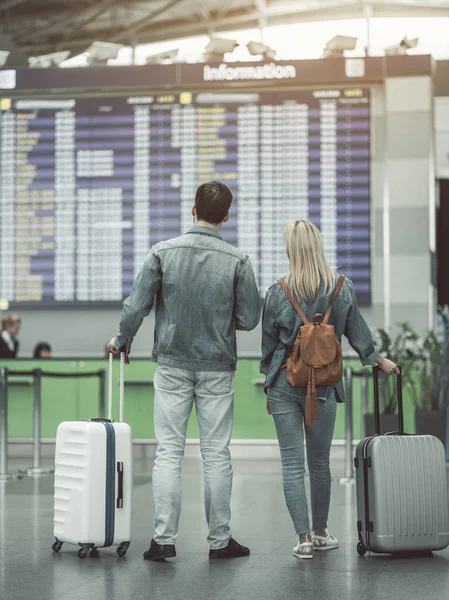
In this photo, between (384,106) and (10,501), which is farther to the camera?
(384,106)

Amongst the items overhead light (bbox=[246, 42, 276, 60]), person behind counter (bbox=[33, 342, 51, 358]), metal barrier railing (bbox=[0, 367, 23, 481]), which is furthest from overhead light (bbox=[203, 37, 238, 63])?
metal barrier railing (bbox=[0, 367, 23, 481])

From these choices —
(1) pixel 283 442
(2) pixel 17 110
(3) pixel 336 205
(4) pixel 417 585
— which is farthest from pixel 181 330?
(2) pixel 17 110

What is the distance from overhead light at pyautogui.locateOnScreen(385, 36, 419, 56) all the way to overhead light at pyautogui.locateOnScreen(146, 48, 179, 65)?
2.15 metres

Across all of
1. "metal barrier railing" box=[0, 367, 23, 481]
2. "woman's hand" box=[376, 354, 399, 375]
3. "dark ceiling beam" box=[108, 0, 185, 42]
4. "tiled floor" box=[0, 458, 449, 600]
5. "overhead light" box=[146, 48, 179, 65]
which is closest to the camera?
"tiled floor" box=[0, 458, 449, 600]

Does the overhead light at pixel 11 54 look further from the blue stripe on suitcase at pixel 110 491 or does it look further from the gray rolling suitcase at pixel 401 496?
the gray rolling suitcase at pixel 401 496

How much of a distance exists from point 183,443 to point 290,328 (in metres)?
0.68

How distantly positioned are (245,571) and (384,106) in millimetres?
7219

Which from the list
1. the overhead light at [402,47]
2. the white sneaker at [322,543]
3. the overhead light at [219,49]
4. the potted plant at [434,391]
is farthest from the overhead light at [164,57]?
the white sneaker at [322,543]

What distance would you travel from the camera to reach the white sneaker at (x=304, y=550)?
15.1 feet

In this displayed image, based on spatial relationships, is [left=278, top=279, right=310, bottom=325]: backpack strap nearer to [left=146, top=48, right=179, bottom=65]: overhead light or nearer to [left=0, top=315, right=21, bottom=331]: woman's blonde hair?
[left=0, top=315, right=21, bottom=331]: woman's blonde hair

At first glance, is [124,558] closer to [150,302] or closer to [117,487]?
[117,487]

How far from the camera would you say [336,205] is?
1058cm

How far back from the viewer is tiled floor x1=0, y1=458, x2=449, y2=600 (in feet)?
12.6

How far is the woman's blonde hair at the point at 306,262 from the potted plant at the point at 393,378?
4934 mm
